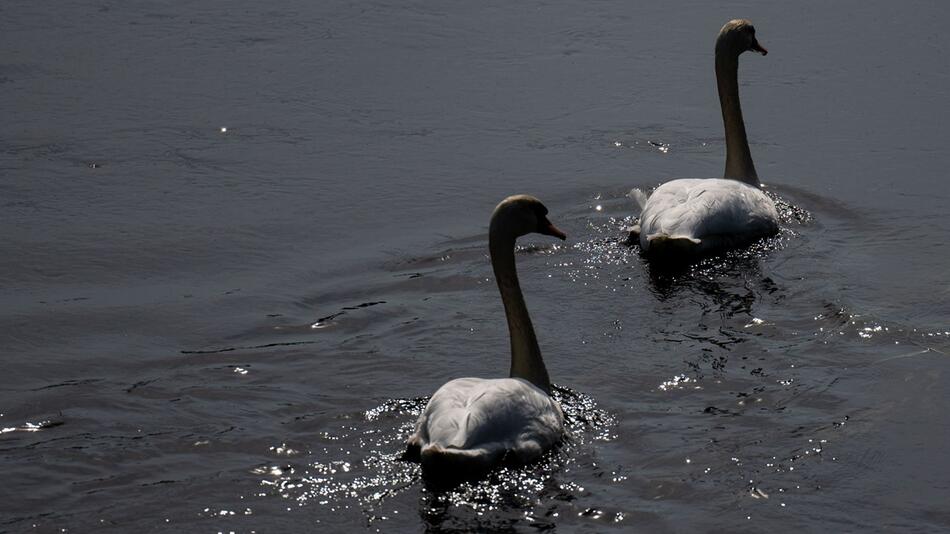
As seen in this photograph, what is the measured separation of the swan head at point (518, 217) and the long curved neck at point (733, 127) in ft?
14.2

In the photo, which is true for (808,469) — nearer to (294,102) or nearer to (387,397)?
(387,397)

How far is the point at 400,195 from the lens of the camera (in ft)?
43.2

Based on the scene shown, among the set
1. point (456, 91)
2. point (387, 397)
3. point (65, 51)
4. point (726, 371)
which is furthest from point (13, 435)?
point (65, 51)

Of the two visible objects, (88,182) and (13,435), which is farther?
(88,182)

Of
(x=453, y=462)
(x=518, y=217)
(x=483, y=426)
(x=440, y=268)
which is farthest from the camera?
(x=440, y=268)

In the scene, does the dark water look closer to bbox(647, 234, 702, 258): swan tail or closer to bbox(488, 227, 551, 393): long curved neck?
bbox(647, 234, 702, 258): swan tail

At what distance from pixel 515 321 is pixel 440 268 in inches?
105

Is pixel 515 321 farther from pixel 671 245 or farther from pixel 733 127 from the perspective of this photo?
pixel 733 127

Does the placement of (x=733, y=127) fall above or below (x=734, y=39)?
below

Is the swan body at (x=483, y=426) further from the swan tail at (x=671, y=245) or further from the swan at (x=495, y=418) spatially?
the swan tail at (x=671, y=245)

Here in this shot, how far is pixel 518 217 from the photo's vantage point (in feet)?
29.1

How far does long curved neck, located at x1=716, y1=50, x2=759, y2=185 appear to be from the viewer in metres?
12.9

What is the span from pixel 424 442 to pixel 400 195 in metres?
5.57

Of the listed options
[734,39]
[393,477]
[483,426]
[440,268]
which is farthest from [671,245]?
[393,477]
